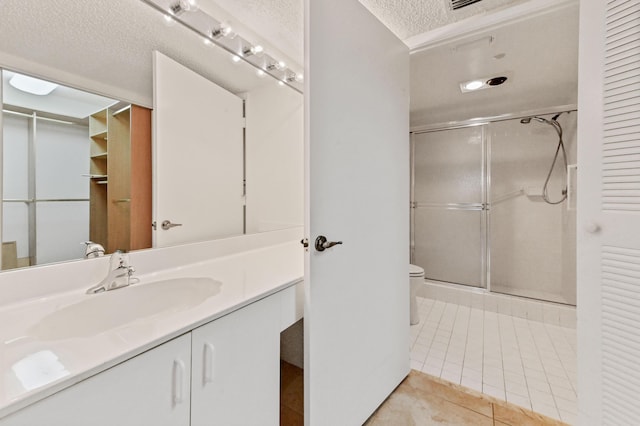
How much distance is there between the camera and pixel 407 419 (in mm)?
1463

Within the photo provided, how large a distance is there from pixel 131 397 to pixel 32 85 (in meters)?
1.00

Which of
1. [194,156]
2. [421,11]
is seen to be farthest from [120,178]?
[421,11]

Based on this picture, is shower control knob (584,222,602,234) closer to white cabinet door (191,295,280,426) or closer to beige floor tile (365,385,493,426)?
beige floor tile (365,385,493,426)

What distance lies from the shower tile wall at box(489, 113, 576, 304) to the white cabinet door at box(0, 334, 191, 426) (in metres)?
3.34

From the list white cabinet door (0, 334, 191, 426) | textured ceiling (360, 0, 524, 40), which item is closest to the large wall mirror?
white cabinet door (0, 334, 191, 426)

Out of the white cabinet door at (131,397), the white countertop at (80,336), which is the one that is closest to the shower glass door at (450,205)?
the white countertop at (80,336)

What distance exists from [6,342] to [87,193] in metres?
0.54

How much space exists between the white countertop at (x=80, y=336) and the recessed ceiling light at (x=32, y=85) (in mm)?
649

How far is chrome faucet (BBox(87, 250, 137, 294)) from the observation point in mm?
942

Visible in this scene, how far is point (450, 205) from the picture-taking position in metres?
3.41


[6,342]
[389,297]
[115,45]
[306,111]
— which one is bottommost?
[389,297]

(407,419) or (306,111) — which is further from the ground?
(306,111)

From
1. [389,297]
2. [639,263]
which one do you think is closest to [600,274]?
[639,263]

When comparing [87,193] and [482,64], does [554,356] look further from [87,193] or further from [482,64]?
[87,193]
